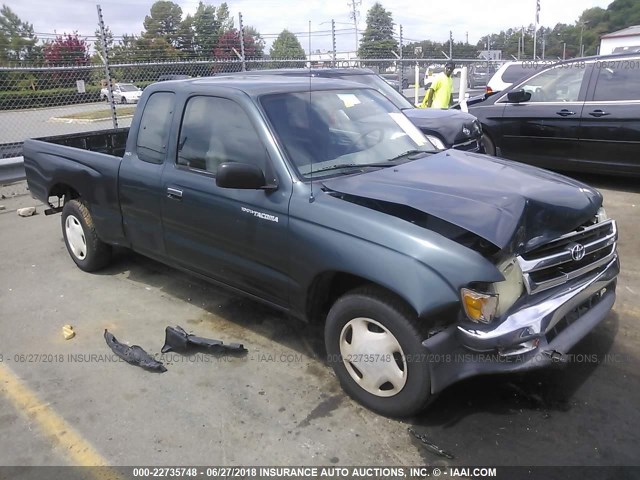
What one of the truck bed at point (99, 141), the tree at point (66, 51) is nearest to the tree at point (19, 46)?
the tree at point (66, 51)

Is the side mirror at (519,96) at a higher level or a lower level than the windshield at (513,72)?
lower

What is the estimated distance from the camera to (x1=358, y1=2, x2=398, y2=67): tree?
15477mm

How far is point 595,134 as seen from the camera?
7340mm

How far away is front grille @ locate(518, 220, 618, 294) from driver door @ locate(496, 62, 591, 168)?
4.69m

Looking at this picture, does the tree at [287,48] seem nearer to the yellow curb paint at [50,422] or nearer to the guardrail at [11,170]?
the guardrail at [11,170]

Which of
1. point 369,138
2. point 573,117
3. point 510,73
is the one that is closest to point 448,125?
point 573,117

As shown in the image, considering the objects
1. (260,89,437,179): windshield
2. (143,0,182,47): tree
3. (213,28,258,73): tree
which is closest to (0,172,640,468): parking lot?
(260,89,437,179): windshield

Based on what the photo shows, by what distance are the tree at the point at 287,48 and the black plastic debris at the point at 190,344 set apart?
11185 millimetres

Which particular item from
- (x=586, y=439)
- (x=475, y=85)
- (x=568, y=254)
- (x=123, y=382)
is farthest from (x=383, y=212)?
(x=475, y=85)

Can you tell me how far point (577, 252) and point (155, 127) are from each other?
3200 mm

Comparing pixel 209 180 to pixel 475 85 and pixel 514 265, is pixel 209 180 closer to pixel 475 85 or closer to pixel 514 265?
pixel 514 265

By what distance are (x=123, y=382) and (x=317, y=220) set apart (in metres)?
1.70

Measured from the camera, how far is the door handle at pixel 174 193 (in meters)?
3.98

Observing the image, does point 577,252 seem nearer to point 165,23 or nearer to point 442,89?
point 442,89
